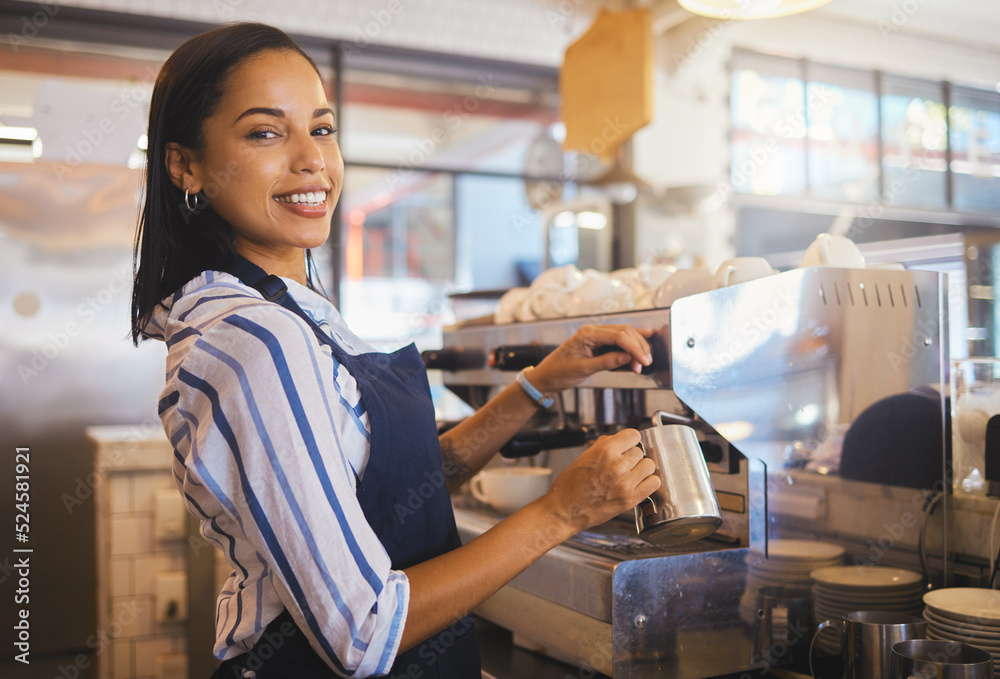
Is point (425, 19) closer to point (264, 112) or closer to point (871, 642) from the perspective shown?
point (264, 112)

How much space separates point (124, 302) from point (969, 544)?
3.32 metres

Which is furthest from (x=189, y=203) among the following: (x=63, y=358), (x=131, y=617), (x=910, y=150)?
(x=910, y=150)

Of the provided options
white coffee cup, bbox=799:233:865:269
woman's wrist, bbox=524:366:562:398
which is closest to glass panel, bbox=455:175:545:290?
woman's wrist, bbox=524:366:562:398

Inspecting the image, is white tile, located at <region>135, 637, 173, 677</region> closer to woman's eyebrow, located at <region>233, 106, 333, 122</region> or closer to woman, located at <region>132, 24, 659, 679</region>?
woman, located at <region>132, 24, 659, 679</region>

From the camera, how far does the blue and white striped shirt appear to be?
745mm

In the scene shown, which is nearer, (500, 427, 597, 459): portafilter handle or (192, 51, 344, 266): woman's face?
(192, 51, 344, 266): woman's face

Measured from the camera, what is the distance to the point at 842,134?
498 cm

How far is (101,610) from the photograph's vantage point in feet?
8.63

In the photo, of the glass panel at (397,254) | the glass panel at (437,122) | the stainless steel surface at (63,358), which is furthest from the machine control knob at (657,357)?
the glass panel at (437,122)

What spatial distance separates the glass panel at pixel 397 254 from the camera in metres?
4.34

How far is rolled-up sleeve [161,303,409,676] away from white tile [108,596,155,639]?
2084 mm

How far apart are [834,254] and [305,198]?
0.77 metres

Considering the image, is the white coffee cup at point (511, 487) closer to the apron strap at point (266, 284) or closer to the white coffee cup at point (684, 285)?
the white coffee cup at point (684, 285)

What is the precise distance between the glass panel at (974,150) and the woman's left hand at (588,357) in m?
4.76
